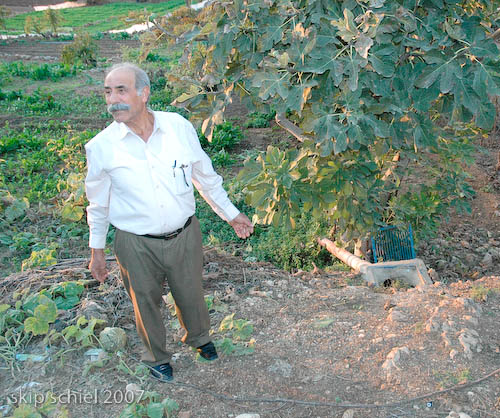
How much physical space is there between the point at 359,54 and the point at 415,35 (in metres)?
0.52

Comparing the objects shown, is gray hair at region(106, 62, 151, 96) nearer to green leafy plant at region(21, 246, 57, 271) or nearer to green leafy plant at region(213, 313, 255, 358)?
green leafy plant at region(213, 313, 255, 358)

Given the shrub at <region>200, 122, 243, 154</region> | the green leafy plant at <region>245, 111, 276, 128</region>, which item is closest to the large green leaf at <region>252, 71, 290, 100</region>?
the shrub at <region>200, 122, 243, 154</region>

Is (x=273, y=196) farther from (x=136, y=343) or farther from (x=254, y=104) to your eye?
(x=136, y=343)

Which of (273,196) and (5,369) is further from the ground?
(273,196)

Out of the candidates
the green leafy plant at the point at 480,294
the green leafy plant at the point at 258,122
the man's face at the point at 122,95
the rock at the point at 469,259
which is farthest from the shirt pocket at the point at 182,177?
the green leafy plant at the point at 258,122

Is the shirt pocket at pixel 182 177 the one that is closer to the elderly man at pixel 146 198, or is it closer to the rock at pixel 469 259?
the elderly man at pixel 146 198

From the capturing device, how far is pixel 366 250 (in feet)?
14.8

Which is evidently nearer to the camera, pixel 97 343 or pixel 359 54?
pixel 359 54

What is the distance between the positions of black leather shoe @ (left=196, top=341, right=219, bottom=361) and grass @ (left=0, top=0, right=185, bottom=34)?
65.5 ft

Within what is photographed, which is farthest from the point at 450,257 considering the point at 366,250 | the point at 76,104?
the point at 76,104

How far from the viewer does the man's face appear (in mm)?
2398

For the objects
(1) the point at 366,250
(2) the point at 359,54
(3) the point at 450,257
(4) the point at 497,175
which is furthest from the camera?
(4) the point at 497,175

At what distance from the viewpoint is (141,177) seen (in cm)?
244

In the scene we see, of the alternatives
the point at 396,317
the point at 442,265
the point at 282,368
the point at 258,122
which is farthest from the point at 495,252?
the point at 258,122
